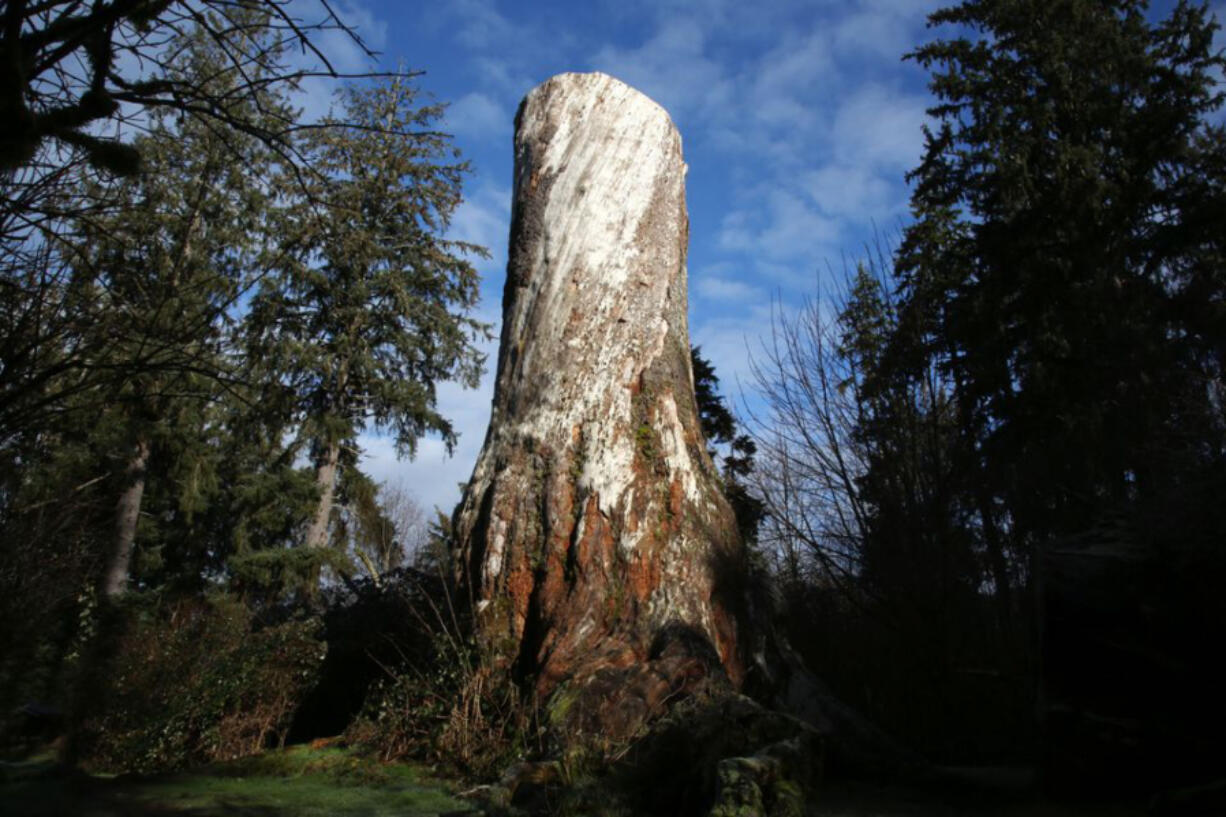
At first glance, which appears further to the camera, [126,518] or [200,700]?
[126,518]

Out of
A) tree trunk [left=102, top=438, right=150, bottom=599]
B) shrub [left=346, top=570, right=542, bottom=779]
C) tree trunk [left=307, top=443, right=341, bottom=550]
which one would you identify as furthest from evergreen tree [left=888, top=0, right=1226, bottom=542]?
tree trunk [left=102, top=438, right=150, bottom=599]

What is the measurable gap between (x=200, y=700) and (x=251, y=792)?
2.64 metres

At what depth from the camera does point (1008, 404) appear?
1312 centimetres

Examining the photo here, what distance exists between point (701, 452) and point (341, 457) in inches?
572

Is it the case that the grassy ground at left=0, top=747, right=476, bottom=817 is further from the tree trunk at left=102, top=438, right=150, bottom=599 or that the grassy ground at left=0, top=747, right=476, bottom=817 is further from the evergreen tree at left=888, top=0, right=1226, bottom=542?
the tree trunk at left=102, top=438, right=150, bottom=599

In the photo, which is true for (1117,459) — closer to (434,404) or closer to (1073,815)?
(1073,815)

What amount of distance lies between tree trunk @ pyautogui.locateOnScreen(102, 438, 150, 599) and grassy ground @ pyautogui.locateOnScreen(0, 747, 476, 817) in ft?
39.0

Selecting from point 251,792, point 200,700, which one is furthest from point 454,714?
point 200,700

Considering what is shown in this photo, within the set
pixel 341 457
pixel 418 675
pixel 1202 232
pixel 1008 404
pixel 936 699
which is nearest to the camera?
pixel 418 675

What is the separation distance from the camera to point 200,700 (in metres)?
6.18

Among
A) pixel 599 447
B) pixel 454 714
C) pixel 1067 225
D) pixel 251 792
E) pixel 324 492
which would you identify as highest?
pixel 1067 225

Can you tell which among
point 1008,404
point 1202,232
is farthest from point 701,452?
point 1202,232

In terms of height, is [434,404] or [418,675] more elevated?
[434,404]

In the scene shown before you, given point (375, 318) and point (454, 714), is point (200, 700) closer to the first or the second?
point (454, 714)
